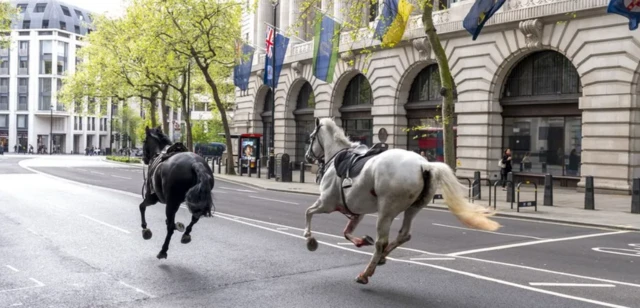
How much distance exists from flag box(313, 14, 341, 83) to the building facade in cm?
366

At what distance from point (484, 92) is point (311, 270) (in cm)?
2264

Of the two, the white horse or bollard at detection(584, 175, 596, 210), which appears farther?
bollard at detection(584, 175, 596, 210)

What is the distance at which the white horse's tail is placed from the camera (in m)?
7.65

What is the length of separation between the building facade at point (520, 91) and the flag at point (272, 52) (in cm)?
409

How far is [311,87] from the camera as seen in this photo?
44469mm

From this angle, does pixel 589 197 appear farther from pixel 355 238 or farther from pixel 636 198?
pixel 355 238

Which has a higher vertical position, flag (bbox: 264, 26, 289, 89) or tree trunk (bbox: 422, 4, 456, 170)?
flag (bbox: 264, 26, 289, 89)

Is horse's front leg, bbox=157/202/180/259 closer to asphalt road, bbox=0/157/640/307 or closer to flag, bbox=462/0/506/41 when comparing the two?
asphalt road, bbox=0/157/640/307

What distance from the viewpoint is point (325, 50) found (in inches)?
1319

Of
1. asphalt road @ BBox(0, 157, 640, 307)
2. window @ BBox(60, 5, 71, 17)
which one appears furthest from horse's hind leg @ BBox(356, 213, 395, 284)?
window @ BBox(60, 5, 71, 17)

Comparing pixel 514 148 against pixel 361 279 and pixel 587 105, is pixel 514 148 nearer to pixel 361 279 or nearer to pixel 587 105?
pixel 587 105

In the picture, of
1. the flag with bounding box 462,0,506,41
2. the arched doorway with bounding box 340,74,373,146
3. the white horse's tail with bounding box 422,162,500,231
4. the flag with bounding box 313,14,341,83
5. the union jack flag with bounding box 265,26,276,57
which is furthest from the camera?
the arched doorway with bounding box 340,74,373,146

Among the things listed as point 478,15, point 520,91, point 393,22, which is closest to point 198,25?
point 393,22

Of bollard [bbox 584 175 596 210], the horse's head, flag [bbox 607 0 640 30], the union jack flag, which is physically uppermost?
the union jack flag
